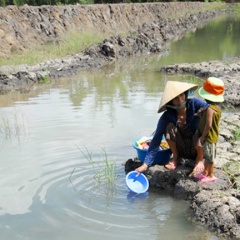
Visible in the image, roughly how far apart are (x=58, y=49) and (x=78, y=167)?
1046cm

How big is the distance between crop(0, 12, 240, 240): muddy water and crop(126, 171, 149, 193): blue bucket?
0.31 feet

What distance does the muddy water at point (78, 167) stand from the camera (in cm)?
421

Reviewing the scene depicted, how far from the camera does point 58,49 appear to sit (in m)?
15.6

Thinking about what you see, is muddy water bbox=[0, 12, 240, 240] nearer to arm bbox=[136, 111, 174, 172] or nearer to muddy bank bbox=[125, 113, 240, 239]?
muddy bank bbox=[125, 113, 240, 239]

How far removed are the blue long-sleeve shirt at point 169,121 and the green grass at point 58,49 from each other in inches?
342

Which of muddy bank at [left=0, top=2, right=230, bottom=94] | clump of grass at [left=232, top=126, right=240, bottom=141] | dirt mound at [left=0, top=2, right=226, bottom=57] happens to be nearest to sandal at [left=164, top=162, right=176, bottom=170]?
clump of grass at [left=232, top=126, right=240, bottom=141]

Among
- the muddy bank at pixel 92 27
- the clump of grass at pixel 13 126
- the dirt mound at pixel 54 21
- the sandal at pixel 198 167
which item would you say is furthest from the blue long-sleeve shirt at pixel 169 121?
the dirt mound at pixel 54 21

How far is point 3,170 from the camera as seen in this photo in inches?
219

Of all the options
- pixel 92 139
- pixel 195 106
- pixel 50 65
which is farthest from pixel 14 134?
pixel 50 65

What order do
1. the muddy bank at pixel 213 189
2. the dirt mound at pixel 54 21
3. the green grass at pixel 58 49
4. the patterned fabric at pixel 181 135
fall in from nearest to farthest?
the muddy bank at pixel 213 189
the patterned fabric at pixel 181 135
the green grass at pixel 58 49
the dirt mound at pixel 54 21

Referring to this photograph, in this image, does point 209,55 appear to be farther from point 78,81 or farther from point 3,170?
point 3,170

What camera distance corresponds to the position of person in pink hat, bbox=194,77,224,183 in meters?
4.45

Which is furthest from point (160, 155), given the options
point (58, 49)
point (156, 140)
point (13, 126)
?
point (58, 49)

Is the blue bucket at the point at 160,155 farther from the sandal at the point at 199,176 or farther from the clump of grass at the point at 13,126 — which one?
the clump of grass at the point at 13,126
